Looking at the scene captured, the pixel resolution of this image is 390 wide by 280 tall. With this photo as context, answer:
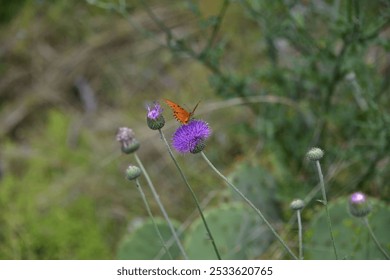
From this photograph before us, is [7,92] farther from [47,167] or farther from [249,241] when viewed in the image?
[249,241]

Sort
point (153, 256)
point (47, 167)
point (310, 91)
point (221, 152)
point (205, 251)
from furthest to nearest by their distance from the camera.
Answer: point (47, 167)
point (221, 152)
point (310, 91)
point (153, 256)
point (205, 251)

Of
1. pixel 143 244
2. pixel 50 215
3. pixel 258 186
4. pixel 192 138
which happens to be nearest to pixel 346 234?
pixel 258 186

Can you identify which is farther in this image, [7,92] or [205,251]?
[7,92]

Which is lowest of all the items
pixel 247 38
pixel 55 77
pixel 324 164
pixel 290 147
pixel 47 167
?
pixel 324 164

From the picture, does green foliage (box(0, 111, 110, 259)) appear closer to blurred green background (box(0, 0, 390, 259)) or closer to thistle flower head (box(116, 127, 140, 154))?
blurred green background (box(0, 0, 390, 259))

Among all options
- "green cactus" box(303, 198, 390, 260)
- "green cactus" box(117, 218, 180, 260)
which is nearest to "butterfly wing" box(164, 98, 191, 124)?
"green cactus" box(303, 198, 390, 260)

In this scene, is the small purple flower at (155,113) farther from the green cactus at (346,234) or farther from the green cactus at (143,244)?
the green cactus at (143,244)
